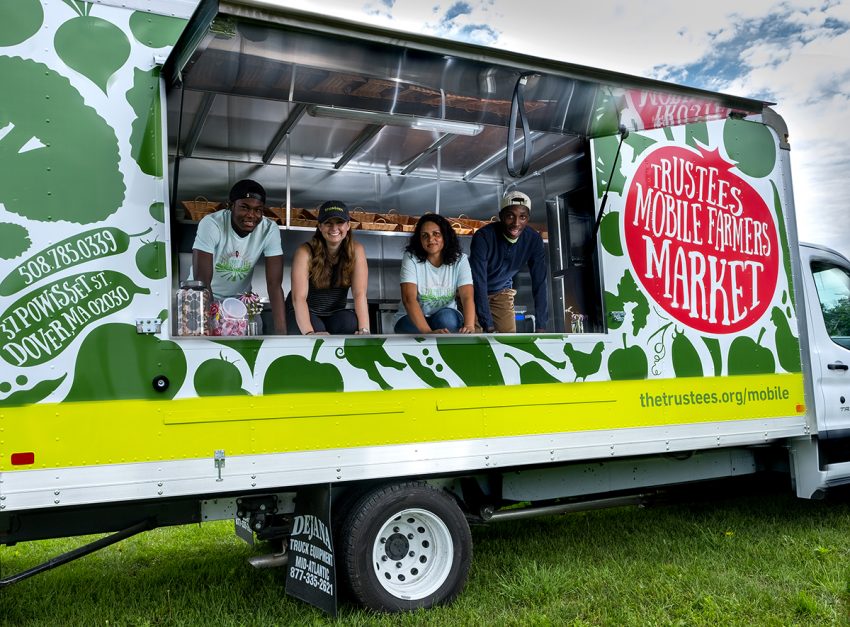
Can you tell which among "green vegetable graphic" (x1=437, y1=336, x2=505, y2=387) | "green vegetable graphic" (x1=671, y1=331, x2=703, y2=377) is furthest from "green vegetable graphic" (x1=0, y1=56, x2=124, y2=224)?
"green vegetable graphic" (x1=671, y1=331, x2=703, y2=377)

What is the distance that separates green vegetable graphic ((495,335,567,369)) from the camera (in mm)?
4262

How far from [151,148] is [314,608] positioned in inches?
96.6

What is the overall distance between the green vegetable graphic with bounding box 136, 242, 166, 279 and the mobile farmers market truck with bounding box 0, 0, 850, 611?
1cm

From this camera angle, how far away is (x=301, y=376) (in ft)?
12.2

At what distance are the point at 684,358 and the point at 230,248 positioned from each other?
288cm

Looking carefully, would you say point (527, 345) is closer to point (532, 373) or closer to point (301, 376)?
point (532, 373)

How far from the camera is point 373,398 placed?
152 inches

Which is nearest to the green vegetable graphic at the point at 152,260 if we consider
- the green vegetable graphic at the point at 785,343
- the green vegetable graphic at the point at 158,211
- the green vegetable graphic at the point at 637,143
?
the green vegetable graphic at the point at 158,211

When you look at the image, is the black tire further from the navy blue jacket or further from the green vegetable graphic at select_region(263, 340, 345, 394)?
the navy blue jacket

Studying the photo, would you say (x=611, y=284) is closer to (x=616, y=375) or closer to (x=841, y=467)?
(x=616, y=375)

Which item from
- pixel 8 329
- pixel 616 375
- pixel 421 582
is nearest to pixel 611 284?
pixel 616 375

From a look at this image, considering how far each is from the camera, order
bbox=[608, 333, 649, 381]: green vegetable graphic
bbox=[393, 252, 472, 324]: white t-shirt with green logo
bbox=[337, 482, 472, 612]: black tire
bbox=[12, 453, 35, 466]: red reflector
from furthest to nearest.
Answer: bbox=[393, 252, 472, 324]: white t-shirt with green logo, bbox=[608, 333, 649, 381]: green vegetable graphic, bbox=[337, 482, 472, 612]: black tire, bbox=[12, 453, 35, 466]: red reflector

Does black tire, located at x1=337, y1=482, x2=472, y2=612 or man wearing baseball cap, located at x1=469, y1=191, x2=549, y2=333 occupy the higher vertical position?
man wearing baseball cap, located at x1=469, y1=191, x2=549, y2=333

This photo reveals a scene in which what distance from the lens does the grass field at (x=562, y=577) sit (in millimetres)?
3887
